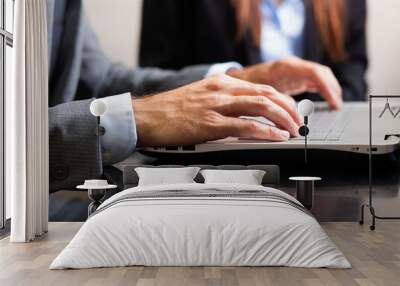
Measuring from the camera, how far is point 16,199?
5.41m

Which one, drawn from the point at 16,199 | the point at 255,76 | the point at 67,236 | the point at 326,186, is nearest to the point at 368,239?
the point at 326,186

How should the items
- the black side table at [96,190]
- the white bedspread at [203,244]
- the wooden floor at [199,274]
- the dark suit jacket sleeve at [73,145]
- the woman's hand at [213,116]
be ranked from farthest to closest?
the woman's hand at [213,116] < the dark suit jacket sleeve at [73,145] < the black side table at [96,190] < the white bedspread at [203,244] < the wooden floor at [199,274]

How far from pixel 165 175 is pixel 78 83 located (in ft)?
4.59

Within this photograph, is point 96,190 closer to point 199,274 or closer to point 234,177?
point 234,177

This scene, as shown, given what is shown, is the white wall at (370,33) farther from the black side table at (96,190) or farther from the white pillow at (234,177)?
the white pillow at (234,177)

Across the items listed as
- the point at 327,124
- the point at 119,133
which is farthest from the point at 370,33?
the point at 119,133

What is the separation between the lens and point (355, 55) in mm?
6582

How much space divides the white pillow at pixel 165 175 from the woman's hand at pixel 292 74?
1.18 meters

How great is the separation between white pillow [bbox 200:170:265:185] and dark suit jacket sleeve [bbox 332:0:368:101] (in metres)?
1.38

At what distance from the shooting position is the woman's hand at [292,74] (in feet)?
21.5

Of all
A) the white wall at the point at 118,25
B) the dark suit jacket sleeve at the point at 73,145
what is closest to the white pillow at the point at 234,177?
the dark suit jacket sleeve at the point at 73,145

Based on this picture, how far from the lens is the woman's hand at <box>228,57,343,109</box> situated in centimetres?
656

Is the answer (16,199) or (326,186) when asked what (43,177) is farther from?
(326,186)

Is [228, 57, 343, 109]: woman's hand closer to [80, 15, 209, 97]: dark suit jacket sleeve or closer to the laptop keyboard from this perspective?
the laptop keyboard
